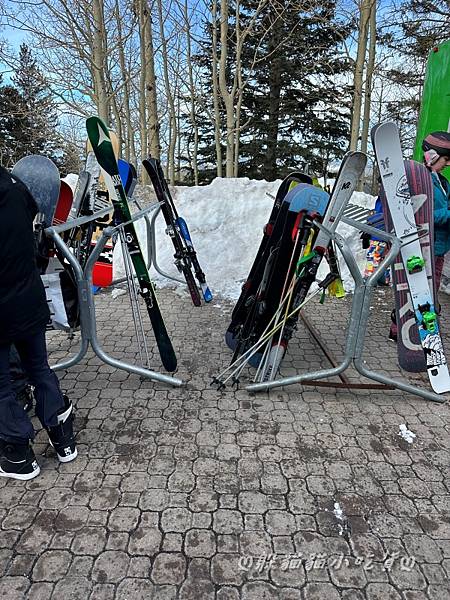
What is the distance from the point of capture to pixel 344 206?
9.05 ft

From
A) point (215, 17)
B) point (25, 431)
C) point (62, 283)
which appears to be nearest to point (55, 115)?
point (215, 17)

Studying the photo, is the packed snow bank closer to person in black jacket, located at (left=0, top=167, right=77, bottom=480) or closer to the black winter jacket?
person in black jacket, located at (left=0, top=167, right=77, bottom=480)

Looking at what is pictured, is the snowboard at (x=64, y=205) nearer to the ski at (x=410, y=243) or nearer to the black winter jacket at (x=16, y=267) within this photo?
the black winter jacket at (x=16, y=267)

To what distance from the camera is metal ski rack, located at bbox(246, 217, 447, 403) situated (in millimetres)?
2730

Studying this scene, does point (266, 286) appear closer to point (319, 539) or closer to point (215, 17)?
point (319, 539)

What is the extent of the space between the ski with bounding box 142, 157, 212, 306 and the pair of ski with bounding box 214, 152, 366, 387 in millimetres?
1914

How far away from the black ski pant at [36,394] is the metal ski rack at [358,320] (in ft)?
4.70

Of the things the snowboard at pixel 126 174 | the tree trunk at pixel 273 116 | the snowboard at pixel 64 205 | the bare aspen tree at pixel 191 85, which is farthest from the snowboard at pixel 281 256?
the tree trunk at pixel 273 116

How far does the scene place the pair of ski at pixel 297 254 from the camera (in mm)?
2734

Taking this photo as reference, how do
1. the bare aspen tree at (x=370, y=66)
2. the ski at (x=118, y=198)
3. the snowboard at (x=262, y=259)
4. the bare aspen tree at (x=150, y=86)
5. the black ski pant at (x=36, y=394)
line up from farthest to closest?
1. the bare aspen tree at (x=370, y=66)
2. the bare aspen tree at (x=150, y=86)
3. the snowboard at (x=262, y=259)
4. the ski at (x=118, y=198)
5. the black ski pant at (x=36, y=394)

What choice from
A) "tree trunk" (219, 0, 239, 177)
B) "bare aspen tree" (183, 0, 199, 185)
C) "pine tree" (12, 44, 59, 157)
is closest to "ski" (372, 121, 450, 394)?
"tree trunk" (219, 0, 239, 177)

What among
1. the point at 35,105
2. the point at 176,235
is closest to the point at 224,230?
the point at 176,235

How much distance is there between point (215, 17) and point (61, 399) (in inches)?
549

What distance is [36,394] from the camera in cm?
229
